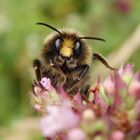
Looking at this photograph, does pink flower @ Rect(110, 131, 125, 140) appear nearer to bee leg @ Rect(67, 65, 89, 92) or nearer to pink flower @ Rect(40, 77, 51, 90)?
pink flower @ Rect(40, 77, 51, 90)

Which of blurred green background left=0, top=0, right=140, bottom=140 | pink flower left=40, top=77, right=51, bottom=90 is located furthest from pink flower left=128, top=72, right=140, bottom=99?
blurred green background left=0, top=0, right=140, bottom=140

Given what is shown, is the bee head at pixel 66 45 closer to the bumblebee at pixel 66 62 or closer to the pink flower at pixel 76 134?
the bumblebee at pixel 66 62

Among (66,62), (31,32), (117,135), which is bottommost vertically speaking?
(31,32)

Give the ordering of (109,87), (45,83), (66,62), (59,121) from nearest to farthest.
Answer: (59,121)
(109,87)
(45,83)
(66,62)

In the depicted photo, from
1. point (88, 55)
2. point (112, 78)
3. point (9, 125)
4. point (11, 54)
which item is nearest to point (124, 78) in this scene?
point (112, 78)

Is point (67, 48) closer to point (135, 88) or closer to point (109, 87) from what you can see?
point (109, 87)

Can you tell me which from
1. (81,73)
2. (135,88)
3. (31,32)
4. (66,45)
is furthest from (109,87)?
(31,32)
